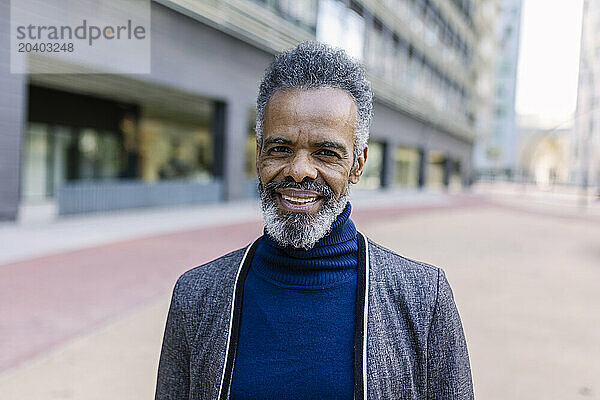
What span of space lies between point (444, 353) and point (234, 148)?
20.7m

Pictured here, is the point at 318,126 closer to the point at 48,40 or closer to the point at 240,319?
the point at 240,319

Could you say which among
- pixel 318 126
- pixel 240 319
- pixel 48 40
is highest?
pixel 48 40

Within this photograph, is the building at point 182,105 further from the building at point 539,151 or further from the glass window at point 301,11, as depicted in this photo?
the building at point 539,151

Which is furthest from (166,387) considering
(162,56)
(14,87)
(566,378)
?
(162,56)

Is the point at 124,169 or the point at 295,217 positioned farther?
the point at 124,169

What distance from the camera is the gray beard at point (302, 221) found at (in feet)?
5.14

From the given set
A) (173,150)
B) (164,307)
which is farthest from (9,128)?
(173,150)

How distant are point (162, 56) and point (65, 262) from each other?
9832 millimetres

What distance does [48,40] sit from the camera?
13953 millimetres

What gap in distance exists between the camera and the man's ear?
167cm

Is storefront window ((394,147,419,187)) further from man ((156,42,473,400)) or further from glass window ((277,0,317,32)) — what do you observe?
man ((156,42,473,400))

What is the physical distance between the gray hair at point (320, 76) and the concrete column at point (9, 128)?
1313cm

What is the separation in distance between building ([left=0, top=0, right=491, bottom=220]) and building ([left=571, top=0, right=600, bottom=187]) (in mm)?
51502

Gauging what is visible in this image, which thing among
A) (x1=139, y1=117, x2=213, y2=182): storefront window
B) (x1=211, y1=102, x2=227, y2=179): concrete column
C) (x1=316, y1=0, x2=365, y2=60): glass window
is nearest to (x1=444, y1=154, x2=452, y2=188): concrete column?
(x1=139, y1=117, x2=213, y2=182): storefront window
